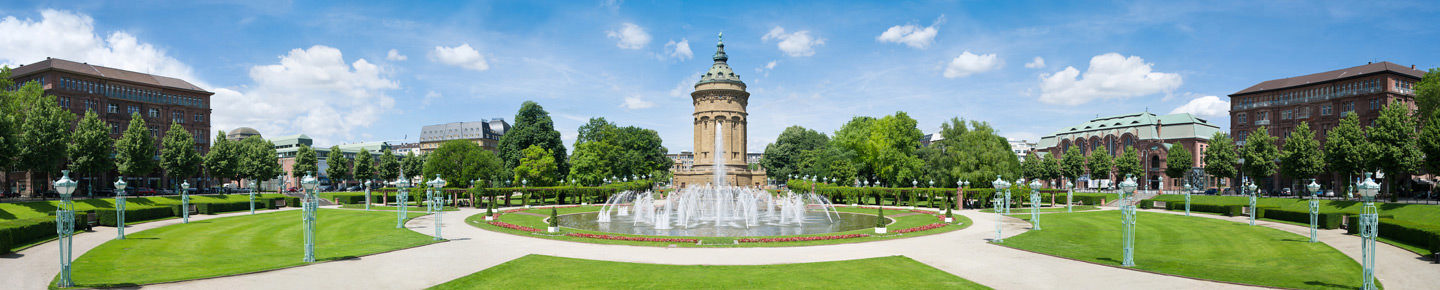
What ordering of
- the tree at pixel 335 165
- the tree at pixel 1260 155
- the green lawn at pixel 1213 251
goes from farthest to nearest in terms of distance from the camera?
the tree at pixel 335 165 < the tree at pixel 1260 155 < the green lawn at pixel 1213 251

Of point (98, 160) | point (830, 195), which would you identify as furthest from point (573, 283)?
point (98, 160)

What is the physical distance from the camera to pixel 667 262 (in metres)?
19.7

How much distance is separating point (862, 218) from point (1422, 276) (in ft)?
80.4

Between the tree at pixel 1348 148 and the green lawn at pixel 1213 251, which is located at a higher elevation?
the tree at pixel 1348 148

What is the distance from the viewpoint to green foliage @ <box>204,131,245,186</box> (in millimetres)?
68312

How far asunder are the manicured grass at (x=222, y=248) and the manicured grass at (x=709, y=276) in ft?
22.3

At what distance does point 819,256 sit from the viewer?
21.0 metres

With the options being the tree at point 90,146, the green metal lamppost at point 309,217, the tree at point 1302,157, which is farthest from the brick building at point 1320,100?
the tree at point 90,146

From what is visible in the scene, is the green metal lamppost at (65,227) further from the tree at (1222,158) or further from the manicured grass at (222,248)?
the tree at (1222,158)

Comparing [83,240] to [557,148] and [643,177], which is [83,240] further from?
[643,177]

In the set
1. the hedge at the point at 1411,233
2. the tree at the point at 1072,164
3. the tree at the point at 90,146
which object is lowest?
the hedge at the point at 1411,233

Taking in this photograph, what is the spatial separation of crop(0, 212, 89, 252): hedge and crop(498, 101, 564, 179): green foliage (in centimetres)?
4914

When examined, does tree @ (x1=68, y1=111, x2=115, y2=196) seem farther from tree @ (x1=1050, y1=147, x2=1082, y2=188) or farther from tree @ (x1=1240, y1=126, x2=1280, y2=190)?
tree @ (x1=1050, y1=147, x2=1082, y2=188)

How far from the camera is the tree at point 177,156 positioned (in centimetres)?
6256
